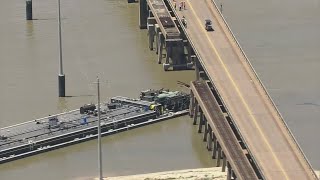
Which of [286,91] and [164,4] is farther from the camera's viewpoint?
[164,4]

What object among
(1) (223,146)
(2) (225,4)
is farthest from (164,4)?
(1) (223,146)

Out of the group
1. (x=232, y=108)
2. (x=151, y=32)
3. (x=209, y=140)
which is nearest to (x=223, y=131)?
(x=232, y=108)

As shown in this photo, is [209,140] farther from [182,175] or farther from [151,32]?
[151,32]

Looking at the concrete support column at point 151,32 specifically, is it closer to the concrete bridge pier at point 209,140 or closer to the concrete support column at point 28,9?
the concrete support column at point 28,9

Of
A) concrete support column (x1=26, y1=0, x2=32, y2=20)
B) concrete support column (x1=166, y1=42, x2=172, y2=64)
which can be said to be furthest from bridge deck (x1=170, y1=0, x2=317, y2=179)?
concrete support column (x1=26, y1=0, x2=32, y2=20)

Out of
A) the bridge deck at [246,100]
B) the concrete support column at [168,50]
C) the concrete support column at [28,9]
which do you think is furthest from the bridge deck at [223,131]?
the concrete support column at [28,9]

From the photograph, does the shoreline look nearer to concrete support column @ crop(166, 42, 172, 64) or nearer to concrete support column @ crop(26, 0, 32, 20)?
concrete support column @ crop(166, 42, 172, 64)

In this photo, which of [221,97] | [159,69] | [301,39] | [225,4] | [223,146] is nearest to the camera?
[223,146]

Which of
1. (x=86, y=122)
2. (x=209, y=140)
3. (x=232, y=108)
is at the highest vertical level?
(x=232, y=108)

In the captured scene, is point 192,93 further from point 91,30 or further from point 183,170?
point 91,30
